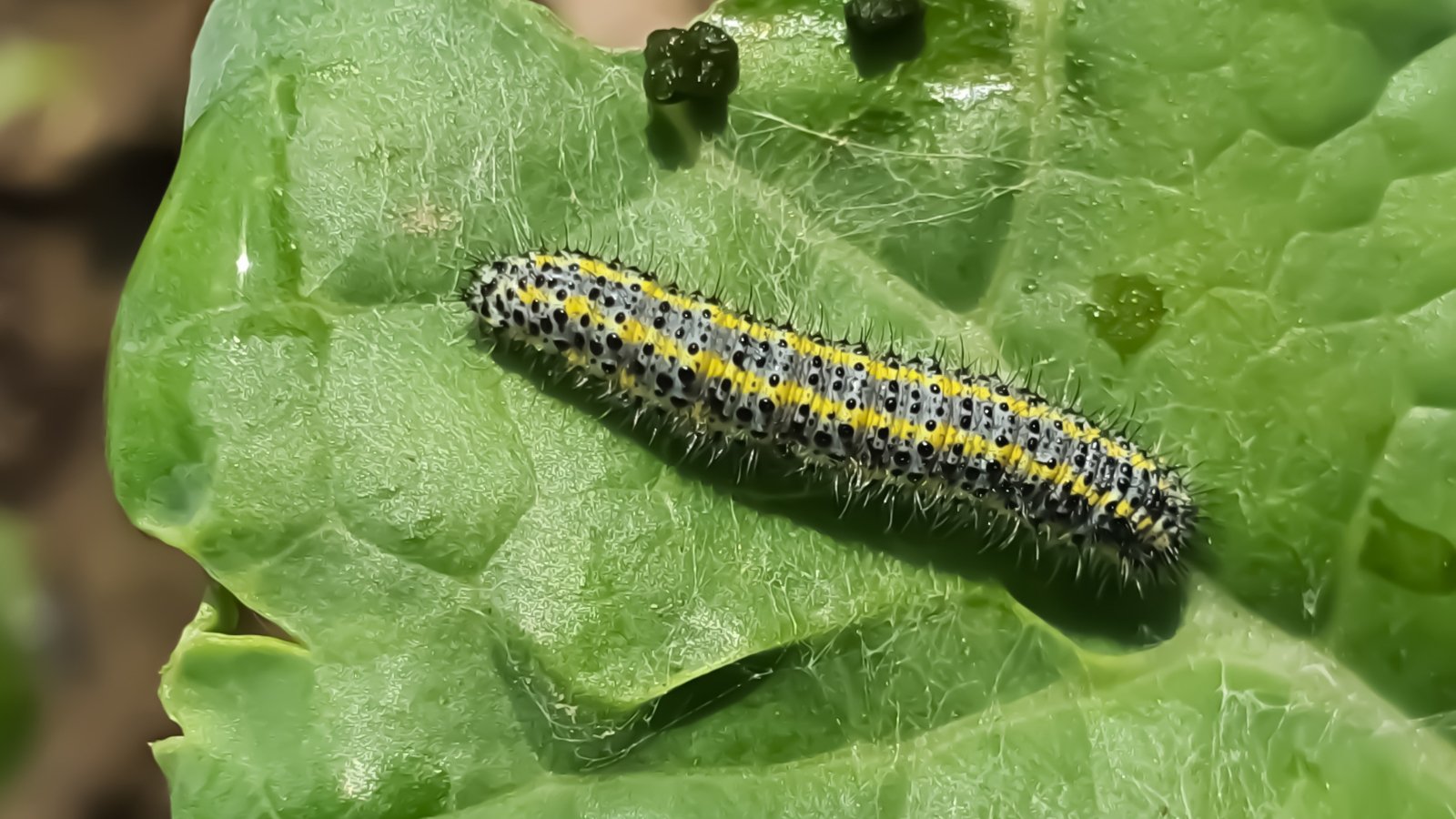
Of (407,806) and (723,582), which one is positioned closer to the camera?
(407,806)

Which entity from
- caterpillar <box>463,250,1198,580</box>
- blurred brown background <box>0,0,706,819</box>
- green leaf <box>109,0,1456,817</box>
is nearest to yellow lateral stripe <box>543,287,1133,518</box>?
caterpillar <box>463,250,1198,580</box>

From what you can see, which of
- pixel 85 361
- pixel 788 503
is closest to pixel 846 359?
pixel 788 503

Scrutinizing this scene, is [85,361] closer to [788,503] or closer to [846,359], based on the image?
[788,503]

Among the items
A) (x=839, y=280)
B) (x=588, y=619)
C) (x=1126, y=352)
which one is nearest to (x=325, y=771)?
(x=588, y=619)

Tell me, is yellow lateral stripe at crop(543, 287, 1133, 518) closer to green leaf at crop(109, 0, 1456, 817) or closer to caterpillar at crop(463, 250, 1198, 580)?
caterpillar at crop(463, 250, 1198, 580)

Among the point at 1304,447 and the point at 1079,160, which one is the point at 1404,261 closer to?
the point at 1304,447

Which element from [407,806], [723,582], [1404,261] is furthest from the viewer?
[723,582]

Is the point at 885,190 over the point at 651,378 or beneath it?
over
